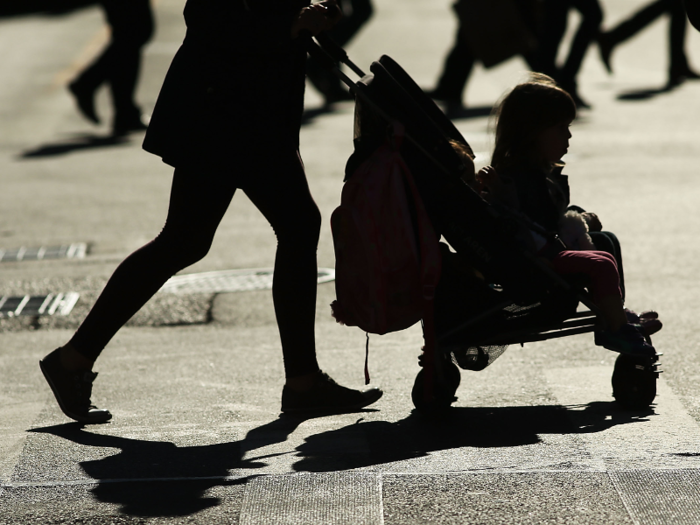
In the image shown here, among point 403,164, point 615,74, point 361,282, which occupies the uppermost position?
point 403,164

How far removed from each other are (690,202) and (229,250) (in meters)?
3.17

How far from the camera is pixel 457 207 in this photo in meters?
4.51

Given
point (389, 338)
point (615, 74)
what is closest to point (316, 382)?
point (389, 338)

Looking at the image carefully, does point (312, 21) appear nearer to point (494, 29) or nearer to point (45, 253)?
point (45, 253)

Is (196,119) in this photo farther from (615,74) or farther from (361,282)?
(615,74)

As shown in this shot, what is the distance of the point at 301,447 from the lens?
4359 mm

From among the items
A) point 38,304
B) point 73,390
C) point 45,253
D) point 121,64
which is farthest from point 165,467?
point 121,64

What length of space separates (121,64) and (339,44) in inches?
117

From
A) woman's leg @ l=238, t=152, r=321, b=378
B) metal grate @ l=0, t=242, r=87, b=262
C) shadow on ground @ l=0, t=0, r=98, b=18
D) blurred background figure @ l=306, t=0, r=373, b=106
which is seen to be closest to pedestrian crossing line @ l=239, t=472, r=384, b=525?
woman's leg @ l=238, t=152, r=321, b=378

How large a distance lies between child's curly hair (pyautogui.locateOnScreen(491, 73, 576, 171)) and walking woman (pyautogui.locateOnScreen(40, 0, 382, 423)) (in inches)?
28.2

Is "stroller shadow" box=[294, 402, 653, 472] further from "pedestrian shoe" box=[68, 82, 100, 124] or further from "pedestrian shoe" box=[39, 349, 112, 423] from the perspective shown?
"pedestrian shoe" box=[68, 82, 100, 124]

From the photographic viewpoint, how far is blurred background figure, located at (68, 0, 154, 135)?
42.7 feet

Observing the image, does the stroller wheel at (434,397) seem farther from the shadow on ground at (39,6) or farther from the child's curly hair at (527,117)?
the shadow on ground at (39,6)

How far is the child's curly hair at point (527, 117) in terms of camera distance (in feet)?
15.7
